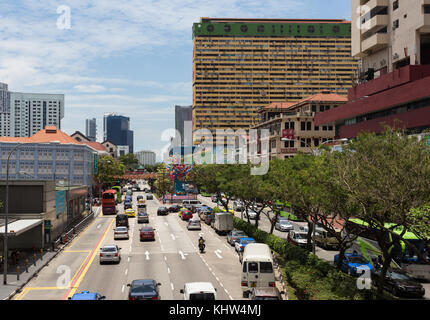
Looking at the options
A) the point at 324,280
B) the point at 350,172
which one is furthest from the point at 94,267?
the point at 350,172

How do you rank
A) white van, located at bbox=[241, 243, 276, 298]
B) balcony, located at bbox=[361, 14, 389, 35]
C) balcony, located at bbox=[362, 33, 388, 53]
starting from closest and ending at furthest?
white van, located at bbox=[241, 243, 276, 298] → balcony, located at bbox=[361, 14, 389, 35] → balcony, located at bbox=[362, 33, 388, 53]

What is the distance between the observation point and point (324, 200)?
27.4 m

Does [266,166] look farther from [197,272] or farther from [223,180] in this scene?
[197,272]

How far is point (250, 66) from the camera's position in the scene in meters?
198

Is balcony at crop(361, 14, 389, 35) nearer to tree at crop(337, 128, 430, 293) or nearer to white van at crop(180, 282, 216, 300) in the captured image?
tree at crop(337, 128, 430, 293)

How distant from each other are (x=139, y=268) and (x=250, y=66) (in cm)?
17428

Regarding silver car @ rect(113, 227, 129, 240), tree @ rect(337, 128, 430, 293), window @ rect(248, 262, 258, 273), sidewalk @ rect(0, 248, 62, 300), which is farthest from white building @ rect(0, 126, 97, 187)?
tree @ rect(337, 128, 430, 293)

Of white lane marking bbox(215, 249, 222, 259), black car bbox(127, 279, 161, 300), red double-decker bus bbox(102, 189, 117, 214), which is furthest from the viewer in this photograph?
red double-decker bus bbox(102, 189, 117, 214)

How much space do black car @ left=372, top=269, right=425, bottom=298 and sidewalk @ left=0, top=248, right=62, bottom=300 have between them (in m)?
22.8

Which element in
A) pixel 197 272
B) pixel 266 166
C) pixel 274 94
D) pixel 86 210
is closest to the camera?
pixel 197 272

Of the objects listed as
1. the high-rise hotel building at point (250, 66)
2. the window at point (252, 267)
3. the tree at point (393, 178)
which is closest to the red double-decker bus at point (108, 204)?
the window at point (252, 267)

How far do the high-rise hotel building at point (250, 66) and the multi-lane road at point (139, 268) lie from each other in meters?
148

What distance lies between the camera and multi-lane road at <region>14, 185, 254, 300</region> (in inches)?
1040
